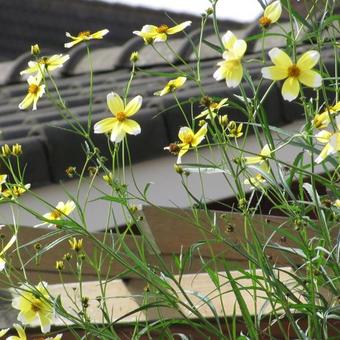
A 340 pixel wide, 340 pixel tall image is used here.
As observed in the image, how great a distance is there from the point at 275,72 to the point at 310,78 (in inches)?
1.8

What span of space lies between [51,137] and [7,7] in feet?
32.2

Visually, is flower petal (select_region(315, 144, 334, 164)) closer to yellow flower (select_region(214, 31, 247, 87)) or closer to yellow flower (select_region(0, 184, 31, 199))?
yellow flower (select_region(214, 31, 247, 87))

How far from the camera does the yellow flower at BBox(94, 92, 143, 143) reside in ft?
5.26

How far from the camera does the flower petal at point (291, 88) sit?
1.44 meters

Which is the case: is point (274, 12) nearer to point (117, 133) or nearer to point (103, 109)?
point (117, 133)

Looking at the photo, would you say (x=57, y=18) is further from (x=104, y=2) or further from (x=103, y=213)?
(x=103, y=213)

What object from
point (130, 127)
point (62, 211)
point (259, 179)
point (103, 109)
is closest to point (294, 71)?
point (130, 127)

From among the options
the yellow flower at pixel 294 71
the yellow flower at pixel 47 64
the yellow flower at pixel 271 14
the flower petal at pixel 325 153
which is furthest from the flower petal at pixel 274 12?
the yellow flower at pixel 47 64

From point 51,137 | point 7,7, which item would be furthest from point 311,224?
point 7,7

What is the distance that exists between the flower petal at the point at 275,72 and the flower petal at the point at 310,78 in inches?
0.8

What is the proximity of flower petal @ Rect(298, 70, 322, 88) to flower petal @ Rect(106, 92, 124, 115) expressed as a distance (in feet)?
1.00

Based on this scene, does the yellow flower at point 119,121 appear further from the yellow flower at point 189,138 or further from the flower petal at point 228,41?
the flower petal at point 228,41

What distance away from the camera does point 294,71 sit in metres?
1.44

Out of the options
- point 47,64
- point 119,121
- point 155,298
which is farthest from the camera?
point 155,298
